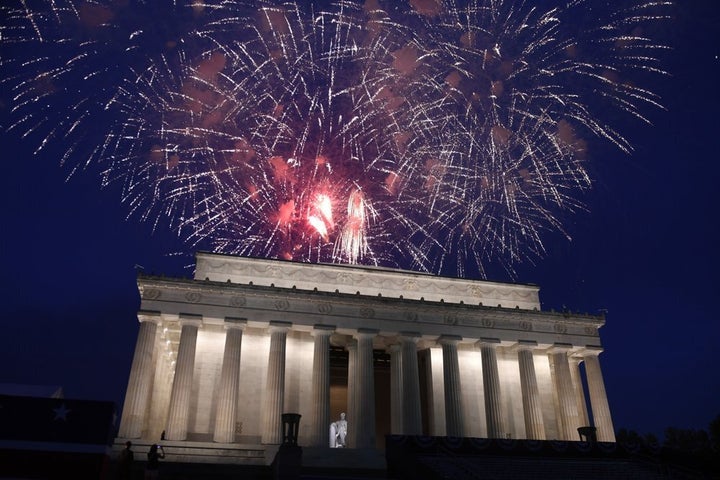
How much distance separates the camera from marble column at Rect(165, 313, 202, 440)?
40000mm

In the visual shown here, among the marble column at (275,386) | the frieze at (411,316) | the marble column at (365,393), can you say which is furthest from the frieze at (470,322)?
the marble column at (275,386)

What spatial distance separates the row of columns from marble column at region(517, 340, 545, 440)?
0.08m

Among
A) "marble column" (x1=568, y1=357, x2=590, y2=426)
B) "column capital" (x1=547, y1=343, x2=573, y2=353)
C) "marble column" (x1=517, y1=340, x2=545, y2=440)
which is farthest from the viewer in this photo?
"column capital" (x1=547, y1=343, x2=573, y2=353)

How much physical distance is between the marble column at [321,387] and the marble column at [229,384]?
5772mm

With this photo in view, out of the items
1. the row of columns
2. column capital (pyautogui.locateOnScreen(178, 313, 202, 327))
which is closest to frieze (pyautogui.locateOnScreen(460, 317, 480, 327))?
the row of columns

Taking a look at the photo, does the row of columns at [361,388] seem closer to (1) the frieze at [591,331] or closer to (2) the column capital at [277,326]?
(2) the column capital at [277,326]

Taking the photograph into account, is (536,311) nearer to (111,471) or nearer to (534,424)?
(534,424)

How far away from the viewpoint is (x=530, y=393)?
155ft

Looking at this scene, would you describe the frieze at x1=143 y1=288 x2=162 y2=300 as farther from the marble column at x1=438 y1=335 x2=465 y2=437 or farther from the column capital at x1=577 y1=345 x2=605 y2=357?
the column capital at x1=577 y1=345 x2=605 y2=357

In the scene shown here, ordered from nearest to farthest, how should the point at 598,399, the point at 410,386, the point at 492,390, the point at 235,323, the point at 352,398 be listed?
the point at 235,323, the point at 352,398, the point at 410,386, the point at 492,390, the point at 598,399

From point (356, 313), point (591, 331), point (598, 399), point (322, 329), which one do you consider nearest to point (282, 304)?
point (322, 329)

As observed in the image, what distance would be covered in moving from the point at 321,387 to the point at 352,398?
2.99 m

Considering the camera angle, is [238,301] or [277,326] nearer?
Answer: [277,326]

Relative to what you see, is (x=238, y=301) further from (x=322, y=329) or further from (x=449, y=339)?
(x=449, y=339)
